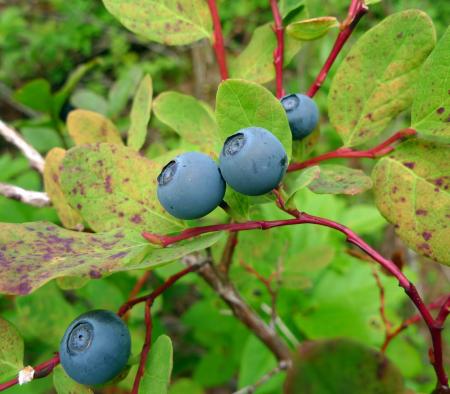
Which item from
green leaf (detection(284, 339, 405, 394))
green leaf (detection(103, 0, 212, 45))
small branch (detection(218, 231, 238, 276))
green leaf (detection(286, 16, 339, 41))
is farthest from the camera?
small branch (detection(218, 231, 238, 276))

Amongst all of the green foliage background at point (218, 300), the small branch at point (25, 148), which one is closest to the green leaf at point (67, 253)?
the green foliage background at point (218, 300)

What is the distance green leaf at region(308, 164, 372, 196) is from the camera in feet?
2.27

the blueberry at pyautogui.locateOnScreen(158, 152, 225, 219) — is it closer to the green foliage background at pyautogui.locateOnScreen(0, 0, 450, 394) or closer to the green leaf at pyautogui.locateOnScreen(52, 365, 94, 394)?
the green foliage background at pyautogui.locateOnScreen(0, 0, 450, 394)

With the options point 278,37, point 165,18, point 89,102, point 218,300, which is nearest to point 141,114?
point 165,18

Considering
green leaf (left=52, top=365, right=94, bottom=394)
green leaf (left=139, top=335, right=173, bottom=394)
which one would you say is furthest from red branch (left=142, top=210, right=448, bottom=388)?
green leaf (left=52, top=365, right=94, bottom=394)

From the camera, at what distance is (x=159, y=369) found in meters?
0.67

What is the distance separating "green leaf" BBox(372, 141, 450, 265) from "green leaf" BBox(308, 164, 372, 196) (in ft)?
0.14

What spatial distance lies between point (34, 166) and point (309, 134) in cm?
70

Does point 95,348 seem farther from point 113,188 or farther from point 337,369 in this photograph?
point 337,369

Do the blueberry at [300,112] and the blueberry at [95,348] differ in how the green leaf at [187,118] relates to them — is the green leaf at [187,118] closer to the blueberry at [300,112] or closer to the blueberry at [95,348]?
the blueberry at [300,112]

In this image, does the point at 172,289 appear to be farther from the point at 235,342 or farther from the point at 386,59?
the point at 386,59

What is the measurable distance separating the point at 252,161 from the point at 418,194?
304 millimetres

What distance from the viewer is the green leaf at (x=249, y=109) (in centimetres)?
63

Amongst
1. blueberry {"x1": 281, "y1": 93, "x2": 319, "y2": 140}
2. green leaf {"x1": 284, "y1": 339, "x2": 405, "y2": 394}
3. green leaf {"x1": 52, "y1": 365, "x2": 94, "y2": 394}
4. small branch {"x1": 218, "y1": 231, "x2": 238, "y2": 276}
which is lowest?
small branch {"x1": 218, "y1": 231, "x2": 238, "y2": 276}
